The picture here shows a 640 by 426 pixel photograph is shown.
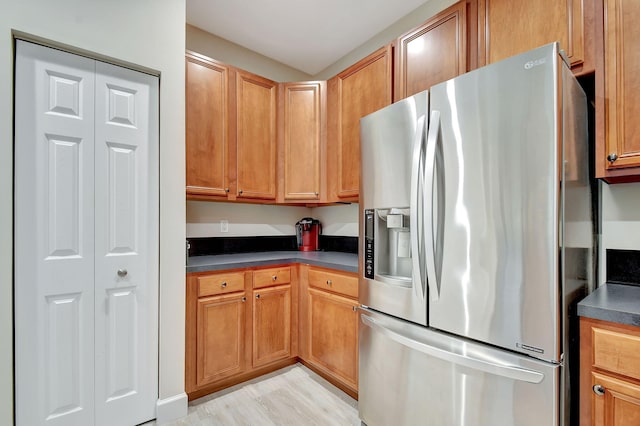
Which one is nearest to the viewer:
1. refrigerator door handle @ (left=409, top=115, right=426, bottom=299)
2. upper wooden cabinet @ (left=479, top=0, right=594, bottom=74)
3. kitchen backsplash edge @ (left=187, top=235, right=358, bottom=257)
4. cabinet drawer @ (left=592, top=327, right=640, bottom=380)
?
cabinet drawer @ (left=592, top=327, right=640, bottom=380)

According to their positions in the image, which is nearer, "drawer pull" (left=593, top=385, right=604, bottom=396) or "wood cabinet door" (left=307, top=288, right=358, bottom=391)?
"drawer pull" (left=593, top=385, right=604, bottom=396)

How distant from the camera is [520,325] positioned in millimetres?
1132

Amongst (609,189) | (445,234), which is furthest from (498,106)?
(609,189)

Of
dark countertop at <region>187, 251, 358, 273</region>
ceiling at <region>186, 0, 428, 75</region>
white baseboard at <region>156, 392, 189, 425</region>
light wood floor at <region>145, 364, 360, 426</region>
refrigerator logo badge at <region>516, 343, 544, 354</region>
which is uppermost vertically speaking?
ceiling at <region>186, 0, 428, 75</region>

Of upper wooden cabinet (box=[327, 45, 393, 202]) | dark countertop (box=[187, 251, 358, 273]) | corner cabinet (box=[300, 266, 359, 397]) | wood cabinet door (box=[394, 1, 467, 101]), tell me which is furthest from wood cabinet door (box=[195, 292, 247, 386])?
wood cabinet door (box=[394, 1, 467, 101])

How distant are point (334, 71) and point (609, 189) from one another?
2438 millimetres

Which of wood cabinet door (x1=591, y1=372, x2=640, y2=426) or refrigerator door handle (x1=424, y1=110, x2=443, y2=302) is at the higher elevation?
refrigerator door handle (x1=424, y1=110, x2=443, y2=302)

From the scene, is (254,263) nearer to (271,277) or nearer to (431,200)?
(271,277)

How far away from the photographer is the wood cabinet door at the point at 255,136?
8.08 feet

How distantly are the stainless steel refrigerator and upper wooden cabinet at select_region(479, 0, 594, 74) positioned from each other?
0.20m

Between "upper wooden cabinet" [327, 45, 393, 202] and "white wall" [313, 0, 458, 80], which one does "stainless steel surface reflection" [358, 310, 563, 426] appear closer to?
"upper wooden cabinet" [327, 45, 393, 202]

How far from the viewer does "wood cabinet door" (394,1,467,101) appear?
5.63 feet

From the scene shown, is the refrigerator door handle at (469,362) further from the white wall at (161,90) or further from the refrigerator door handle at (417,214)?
the white wall at (161,90)

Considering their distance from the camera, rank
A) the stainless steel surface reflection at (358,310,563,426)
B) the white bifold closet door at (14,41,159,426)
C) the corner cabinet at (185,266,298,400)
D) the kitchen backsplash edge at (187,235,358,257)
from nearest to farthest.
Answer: the stainless steel surface reflection at (358,310,563,426), the white bifold closet door at (14,41,159,426), the corner cabinet at (185,266,298,400), the kitchen backsplash edge at (187,235,358,257)
